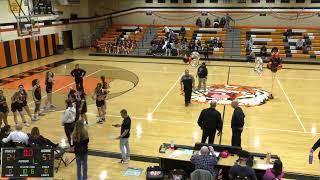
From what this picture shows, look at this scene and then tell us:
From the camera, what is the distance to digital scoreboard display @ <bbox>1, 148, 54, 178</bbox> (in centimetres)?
703

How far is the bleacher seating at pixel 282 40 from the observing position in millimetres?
25344

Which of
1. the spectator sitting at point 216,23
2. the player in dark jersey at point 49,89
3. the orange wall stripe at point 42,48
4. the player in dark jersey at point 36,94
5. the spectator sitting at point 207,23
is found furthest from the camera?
the spectator sitting at point 207,23

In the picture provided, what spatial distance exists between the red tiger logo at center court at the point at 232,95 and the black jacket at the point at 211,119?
17.8 feet

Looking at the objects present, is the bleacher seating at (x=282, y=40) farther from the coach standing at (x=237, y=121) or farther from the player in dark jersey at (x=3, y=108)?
the player in dark jersey at (x=3, y=108)

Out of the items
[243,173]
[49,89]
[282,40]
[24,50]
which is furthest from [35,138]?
[282,40]

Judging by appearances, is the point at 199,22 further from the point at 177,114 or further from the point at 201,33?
the point at 177,114

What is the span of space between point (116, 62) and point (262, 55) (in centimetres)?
1022

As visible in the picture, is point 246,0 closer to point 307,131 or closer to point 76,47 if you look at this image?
point 76,47

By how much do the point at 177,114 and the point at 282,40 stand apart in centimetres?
1739

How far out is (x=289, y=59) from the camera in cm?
2453

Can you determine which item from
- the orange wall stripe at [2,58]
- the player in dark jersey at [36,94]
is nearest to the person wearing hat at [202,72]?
the player in dark jersey at [36,94]

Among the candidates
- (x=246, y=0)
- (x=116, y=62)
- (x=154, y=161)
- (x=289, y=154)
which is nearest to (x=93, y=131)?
(x=154, y=161)

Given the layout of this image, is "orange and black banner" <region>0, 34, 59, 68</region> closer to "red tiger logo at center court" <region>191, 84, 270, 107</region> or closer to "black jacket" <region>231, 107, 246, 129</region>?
"red tiger logo at center court" <region>191, 84, 270, 107</region>

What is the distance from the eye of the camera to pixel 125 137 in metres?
8.49
